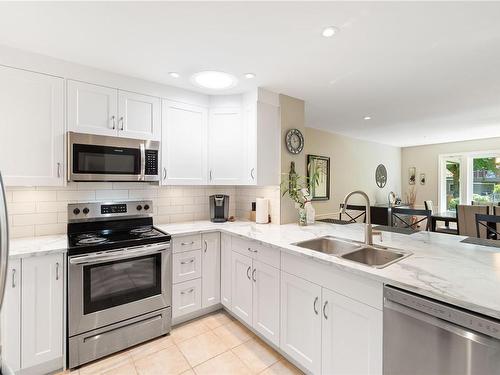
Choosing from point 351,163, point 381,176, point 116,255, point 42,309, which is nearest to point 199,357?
point 116,255

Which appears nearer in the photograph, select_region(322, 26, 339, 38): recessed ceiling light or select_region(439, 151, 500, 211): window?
select_region(322, 26, 339, 38): recessed ceiling light

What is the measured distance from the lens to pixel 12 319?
1.66m

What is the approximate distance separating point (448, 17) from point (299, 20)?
2.86ft

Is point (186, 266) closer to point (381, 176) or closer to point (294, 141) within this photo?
point (294, 141)

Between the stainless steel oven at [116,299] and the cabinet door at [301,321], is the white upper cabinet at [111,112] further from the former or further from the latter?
the cabinet door at [301,321]

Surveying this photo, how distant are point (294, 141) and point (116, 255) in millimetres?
2118

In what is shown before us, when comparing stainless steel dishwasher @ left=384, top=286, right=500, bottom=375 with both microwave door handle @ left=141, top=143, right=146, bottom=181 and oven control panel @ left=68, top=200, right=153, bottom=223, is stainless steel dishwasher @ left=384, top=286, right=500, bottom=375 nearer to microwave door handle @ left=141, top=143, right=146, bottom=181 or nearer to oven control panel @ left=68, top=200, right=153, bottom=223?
microwave door handle @ left=141, top=143, right=146, bottom=181

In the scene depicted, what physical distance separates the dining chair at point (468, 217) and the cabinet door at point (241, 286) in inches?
137

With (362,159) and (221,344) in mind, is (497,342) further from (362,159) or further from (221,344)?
(362,159)

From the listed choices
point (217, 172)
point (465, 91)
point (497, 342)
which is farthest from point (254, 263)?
point (465, 91)

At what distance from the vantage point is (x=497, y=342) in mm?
987

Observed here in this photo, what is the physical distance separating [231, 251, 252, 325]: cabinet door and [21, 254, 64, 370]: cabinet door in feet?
4.45

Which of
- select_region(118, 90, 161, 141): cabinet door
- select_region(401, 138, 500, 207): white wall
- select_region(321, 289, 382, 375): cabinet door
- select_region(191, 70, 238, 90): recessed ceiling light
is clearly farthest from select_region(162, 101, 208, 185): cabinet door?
select_region(401, 138, 500, 207): white wall

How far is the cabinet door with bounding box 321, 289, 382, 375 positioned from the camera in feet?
4.40
